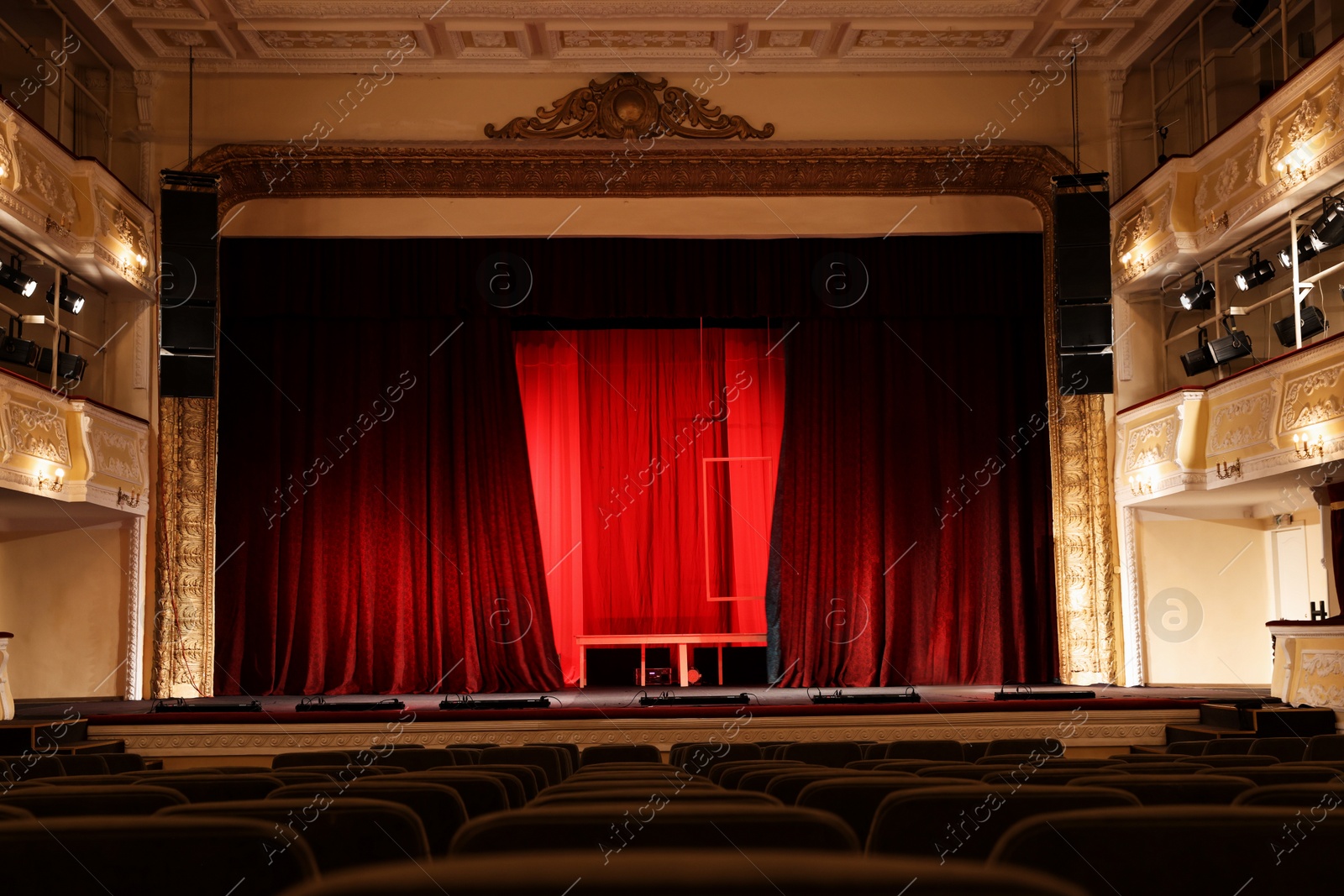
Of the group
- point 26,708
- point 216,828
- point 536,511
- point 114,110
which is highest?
point 114,110

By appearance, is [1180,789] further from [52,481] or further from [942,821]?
[52,481]

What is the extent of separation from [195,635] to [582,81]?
675 cm

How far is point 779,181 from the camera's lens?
509 inches

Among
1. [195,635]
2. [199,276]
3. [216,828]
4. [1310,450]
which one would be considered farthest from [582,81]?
[216,828]

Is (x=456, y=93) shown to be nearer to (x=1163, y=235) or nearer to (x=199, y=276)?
(x=199, y=276)

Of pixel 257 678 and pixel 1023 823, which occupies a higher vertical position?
pixel 1023 823

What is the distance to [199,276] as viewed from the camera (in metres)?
11.5

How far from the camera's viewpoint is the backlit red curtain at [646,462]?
1400cm

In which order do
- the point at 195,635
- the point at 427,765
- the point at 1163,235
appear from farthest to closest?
the point at 195,635, the point at 1163,235, the point at 427,765

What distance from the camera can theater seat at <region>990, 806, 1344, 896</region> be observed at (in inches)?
44.1

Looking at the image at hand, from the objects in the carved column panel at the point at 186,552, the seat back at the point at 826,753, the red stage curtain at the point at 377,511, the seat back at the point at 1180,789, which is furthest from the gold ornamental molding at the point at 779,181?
the seat back at the point at 1180,789

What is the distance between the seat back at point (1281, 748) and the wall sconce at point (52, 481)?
29.3ft

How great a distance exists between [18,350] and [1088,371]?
31.2 feet

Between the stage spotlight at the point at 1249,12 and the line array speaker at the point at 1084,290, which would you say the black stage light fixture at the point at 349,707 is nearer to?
the line array speaker at the point at 1084,290
